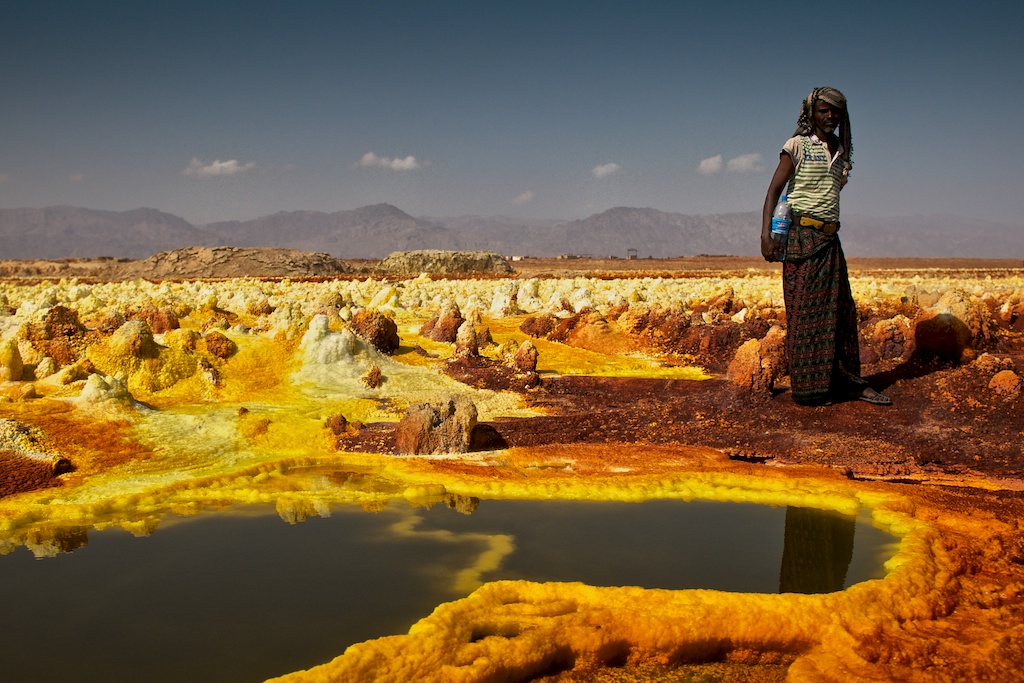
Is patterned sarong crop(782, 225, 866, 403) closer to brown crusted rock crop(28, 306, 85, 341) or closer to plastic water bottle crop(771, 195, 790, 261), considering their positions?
plastic water bottle crop(771, 195, 790, 261)

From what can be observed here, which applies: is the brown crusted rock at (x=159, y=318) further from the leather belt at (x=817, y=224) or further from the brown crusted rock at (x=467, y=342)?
the leather belt at (x=817, y=224)

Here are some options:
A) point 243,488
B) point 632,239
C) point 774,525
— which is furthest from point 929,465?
point 632,239

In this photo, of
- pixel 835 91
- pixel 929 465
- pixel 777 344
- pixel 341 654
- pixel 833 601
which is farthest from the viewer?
pixel 777 344

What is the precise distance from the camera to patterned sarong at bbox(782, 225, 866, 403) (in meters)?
5.89

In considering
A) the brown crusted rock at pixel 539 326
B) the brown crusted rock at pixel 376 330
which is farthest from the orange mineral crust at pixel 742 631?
the brown crusted rock at pixel 539 326

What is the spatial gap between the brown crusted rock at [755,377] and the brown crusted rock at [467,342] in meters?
2.99

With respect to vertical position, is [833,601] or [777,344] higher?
[777,344]

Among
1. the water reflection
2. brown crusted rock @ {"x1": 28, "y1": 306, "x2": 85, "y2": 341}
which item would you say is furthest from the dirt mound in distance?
the water reflection

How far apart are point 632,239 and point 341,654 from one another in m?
188

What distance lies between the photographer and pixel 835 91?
18.5ft

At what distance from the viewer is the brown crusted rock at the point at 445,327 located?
392 inches

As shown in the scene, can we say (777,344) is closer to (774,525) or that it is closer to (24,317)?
(774,525)

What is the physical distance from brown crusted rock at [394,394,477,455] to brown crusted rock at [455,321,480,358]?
3.43 meters

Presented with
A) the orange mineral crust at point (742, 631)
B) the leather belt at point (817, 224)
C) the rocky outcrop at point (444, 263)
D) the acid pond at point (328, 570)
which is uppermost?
the leather belt at point (817, 224)
